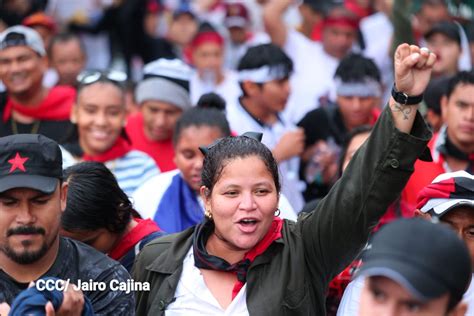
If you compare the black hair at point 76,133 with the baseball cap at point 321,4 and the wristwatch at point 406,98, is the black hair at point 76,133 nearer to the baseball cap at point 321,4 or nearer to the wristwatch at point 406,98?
the wristwatch at point 406,98

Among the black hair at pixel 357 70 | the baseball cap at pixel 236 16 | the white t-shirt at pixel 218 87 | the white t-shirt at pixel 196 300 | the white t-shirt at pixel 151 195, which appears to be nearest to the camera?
the white t-shirt at pixel 196 300

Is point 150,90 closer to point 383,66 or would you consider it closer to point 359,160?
point 383,66

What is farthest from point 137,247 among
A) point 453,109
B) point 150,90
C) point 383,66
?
point 383,66

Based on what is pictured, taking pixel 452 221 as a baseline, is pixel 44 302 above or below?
above

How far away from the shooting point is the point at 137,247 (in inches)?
193

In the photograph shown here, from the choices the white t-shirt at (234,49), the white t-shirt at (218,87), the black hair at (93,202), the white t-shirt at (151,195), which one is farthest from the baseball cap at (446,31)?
the black hair at (93,202)

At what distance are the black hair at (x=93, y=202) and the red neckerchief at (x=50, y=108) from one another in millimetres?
2816

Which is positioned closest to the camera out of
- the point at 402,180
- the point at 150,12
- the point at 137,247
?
the point at 402,180

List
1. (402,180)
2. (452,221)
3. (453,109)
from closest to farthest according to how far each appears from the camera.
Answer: (402,180) → (452,221) → (453,109)

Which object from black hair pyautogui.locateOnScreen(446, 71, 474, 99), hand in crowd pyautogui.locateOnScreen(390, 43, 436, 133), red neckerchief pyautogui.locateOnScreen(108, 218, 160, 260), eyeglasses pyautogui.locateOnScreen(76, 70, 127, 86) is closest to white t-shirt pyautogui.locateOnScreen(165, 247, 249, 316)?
red neckerchief pyautogui.locateOnScreen(108, 218, 160, 260)

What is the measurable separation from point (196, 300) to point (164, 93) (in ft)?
12.9

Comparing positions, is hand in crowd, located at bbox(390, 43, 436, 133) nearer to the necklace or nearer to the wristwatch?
the wristwatch

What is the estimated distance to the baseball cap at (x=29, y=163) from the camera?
3.92 m

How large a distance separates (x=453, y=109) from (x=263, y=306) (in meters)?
3.10
